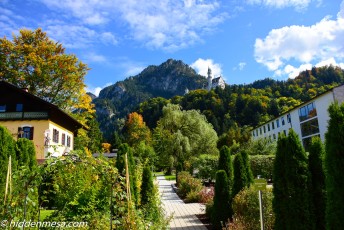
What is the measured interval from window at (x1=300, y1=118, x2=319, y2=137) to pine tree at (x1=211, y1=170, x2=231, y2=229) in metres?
34.2

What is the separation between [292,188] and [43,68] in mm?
25767

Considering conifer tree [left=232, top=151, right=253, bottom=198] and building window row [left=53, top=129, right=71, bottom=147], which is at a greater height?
building window row [left=53, top=129, right=71, bottom=147]

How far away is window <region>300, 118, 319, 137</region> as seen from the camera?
3979cm

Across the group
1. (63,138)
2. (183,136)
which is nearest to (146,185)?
(63,138)

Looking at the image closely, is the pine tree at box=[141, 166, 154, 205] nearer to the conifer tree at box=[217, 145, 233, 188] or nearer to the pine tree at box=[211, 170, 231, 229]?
the conifer tree at box=[217, 145, 233, 188]

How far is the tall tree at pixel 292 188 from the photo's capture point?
545 cm

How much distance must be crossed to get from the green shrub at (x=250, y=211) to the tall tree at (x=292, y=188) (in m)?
2.09

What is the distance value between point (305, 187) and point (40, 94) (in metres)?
27.3

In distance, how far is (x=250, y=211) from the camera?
8.20 m

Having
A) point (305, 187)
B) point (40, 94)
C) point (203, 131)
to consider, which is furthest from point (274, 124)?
point (305, 187)

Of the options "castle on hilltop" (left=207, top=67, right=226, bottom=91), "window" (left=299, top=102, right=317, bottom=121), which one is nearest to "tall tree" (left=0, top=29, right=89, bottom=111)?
"window" (left=299, top=102, right=317, bottom=121)

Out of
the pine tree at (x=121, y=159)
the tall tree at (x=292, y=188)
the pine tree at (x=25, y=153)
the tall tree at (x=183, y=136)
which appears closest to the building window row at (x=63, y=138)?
the tall tree at (x=183, y=136)

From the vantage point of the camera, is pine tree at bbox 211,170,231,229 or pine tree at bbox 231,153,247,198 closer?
pine tree at bbox 231,153,247,198

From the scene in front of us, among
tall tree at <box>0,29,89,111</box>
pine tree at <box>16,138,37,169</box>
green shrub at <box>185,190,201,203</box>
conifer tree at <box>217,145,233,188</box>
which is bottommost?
green shrub at <box>185,190,201,203</box>
